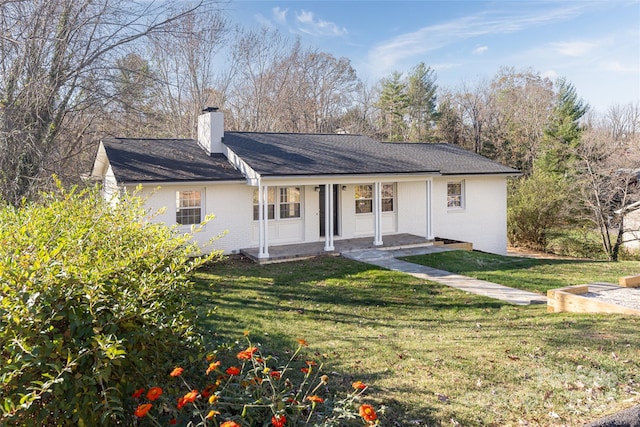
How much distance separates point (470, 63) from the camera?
43219 mm

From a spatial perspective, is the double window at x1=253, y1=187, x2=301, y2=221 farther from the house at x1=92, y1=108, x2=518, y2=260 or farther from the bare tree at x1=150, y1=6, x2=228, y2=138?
the bare tree at x1=150, y1=6, x2=228, y2=138

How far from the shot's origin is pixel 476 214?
686 inches

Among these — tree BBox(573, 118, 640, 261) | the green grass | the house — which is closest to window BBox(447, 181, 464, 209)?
the house

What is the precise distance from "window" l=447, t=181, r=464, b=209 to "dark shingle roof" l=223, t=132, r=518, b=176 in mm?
693

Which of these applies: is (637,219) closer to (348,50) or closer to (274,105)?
(274,105)

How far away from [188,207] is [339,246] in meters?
4.76

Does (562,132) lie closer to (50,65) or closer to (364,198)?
(364,198)

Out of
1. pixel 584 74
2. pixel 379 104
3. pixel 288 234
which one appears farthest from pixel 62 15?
pixel 584 74

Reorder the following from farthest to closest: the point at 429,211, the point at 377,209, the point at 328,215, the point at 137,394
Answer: the point at 429,211, the point at 377,209, the point at 328,215, the point at 137,394

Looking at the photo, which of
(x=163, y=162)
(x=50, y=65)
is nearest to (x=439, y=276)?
(x=163, y=162)

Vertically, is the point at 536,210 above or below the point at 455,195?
below

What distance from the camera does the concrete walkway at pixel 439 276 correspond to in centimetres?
883

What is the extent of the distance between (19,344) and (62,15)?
10377 mm

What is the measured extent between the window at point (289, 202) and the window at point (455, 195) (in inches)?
242
